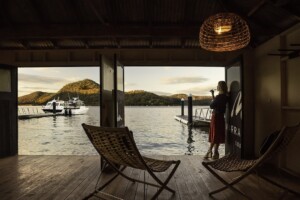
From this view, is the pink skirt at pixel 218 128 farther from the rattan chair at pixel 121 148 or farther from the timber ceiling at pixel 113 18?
the rattan chair at pixel 121 148

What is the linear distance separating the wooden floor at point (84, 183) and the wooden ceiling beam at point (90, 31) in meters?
2.22

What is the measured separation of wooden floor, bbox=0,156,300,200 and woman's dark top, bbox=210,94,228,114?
3.19ft

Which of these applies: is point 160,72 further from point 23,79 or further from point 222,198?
point 222,198

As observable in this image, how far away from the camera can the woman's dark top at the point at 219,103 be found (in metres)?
5.11

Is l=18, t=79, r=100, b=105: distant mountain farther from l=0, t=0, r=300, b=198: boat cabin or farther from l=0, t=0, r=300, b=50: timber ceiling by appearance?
l=0, t=0, r=300, b=50: timber ceiling

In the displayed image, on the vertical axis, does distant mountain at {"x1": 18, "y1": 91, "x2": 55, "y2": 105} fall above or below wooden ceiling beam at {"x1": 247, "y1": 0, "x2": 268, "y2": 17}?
below

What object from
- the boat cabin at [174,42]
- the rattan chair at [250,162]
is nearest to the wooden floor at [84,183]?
the rattan chair at [250,162]

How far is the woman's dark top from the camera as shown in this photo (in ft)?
16.8

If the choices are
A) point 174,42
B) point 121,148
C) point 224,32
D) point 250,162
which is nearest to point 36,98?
point 174,42

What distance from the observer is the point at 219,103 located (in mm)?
5109

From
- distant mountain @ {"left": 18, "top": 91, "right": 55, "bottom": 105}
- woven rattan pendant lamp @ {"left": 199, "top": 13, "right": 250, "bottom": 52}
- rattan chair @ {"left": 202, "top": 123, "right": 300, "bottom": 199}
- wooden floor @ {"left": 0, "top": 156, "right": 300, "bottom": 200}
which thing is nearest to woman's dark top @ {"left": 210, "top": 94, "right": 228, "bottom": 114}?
wooden floor @ {"left": 0, "top": 156, "right": 300, "bottom": 200}

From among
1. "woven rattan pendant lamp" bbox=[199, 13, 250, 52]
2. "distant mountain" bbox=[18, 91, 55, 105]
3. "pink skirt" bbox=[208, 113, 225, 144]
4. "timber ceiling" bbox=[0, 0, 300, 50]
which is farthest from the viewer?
"distant mountain" bbox=[18, 91, 55, 105]

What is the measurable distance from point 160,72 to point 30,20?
2863cm

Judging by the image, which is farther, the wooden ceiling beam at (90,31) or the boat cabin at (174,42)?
the wooden ceiling beam at (90,31)
